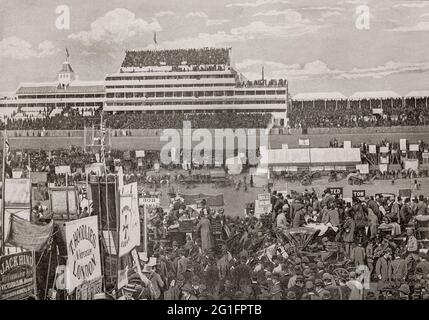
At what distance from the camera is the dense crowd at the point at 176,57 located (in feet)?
Result: 22.2

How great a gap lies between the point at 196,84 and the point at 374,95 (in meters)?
1.87

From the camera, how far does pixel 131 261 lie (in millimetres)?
6633

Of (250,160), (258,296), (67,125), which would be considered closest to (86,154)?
(67,125)

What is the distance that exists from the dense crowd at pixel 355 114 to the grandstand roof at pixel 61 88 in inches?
83.0

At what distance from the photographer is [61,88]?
6.87 metres

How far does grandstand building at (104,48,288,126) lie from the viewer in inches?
268

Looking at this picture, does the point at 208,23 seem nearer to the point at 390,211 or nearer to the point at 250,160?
the point at 250,160

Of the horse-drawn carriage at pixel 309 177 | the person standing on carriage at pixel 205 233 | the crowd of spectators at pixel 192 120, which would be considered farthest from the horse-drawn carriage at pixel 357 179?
the person standing on carriage at pixel 205 233

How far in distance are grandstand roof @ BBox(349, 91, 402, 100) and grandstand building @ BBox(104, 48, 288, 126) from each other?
2.37ft

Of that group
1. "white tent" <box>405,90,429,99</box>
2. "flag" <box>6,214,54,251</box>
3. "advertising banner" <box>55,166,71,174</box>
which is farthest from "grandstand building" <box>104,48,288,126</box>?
"flag" <box>6,214,54,251</box>

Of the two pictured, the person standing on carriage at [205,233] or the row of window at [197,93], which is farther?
the row of window at [197,93]

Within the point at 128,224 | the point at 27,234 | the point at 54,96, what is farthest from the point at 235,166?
the point at 27,234

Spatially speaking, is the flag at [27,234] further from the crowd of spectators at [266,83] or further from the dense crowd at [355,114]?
the dense crowd at [355,114]

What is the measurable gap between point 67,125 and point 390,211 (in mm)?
3514
